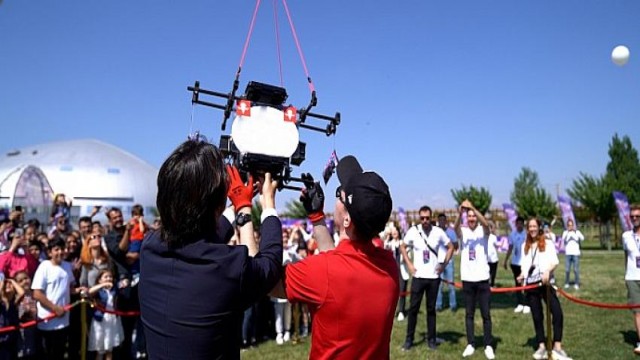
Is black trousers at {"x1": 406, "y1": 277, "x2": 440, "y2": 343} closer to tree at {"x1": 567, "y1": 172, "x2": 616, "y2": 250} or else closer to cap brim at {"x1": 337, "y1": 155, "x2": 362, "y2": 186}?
cap brim at {"x1": 337, "y1": 155, "x2": 362, "y2": 186}

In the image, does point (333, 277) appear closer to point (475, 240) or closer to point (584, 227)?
point (475, 240)

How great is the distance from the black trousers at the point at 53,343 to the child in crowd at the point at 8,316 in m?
0.59

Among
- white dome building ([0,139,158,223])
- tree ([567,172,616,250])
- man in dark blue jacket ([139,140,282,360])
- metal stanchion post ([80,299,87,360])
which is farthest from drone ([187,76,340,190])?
white dome building ([0,139,158,223])

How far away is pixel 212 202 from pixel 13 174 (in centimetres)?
2244

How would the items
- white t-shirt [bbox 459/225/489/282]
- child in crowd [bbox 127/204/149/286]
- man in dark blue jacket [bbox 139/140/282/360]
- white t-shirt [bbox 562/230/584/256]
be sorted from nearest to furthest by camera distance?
1. man in dark blue jacket [bbox 139/140/282/360]
2. child in crowd [bbox 127/204/149/286]
3. white t-shirt [bbox 459/225/489/282]
4. white t-shirt [bbox 562/230/584/256]

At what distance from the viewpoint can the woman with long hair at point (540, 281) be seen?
24.1 ft

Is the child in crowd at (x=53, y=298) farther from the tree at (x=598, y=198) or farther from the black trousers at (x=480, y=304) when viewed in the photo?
the tree at (x=598, y=198)

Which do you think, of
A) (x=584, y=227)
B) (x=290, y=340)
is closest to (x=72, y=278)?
(x=290, y=340)

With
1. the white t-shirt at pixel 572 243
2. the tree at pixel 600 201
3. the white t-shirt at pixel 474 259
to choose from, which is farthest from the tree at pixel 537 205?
the white t-shirt at pixel 474 259

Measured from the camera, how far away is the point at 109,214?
7539mm

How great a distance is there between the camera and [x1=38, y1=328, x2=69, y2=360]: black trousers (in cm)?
645

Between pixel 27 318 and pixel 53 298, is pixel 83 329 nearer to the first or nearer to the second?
pixel 53 298

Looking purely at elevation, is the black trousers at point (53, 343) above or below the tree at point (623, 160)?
below

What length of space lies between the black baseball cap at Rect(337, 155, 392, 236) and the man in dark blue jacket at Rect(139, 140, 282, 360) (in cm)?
55
